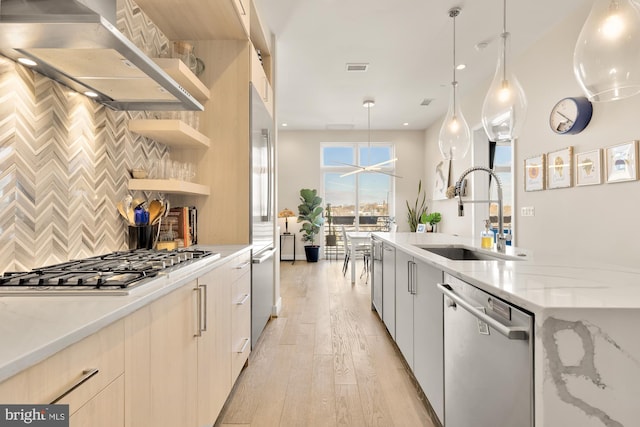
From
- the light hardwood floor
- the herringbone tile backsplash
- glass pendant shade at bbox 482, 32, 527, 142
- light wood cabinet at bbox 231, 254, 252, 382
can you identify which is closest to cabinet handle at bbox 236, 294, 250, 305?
light wood cabinet at bbox 231, 254, 252, 382

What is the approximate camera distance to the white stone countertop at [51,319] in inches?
22.0

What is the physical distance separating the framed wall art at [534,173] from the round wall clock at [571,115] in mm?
394

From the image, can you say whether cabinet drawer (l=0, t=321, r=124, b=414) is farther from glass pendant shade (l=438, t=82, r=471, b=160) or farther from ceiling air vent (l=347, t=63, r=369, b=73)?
ceiling air vent (l=347, t=63, r=369, b=73)

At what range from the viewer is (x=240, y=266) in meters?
2.09

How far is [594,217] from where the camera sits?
9.89ft

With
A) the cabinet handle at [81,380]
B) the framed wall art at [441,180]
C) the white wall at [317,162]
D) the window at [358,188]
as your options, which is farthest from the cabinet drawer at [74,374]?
the window at [358,188]

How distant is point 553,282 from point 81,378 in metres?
1.35

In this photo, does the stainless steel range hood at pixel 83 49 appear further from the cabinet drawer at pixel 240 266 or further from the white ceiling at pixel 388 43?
the white ceiling at pixel 388 43

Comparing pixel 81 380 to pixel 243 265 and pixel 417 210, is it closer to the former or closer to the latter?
pixel 243 265

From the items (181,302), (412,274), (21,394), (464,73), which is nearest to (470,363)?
(412,274)

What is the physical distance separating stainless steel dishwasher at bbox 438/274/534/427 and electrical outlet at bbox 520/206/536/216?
298 cm

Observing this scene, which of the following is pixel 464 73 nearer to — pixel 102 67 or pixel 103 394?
pixel 102 67

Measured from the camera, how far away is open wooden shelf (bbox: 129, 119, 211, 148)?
6.52 feet

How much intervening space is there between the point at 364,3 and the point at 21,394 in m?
3.53
